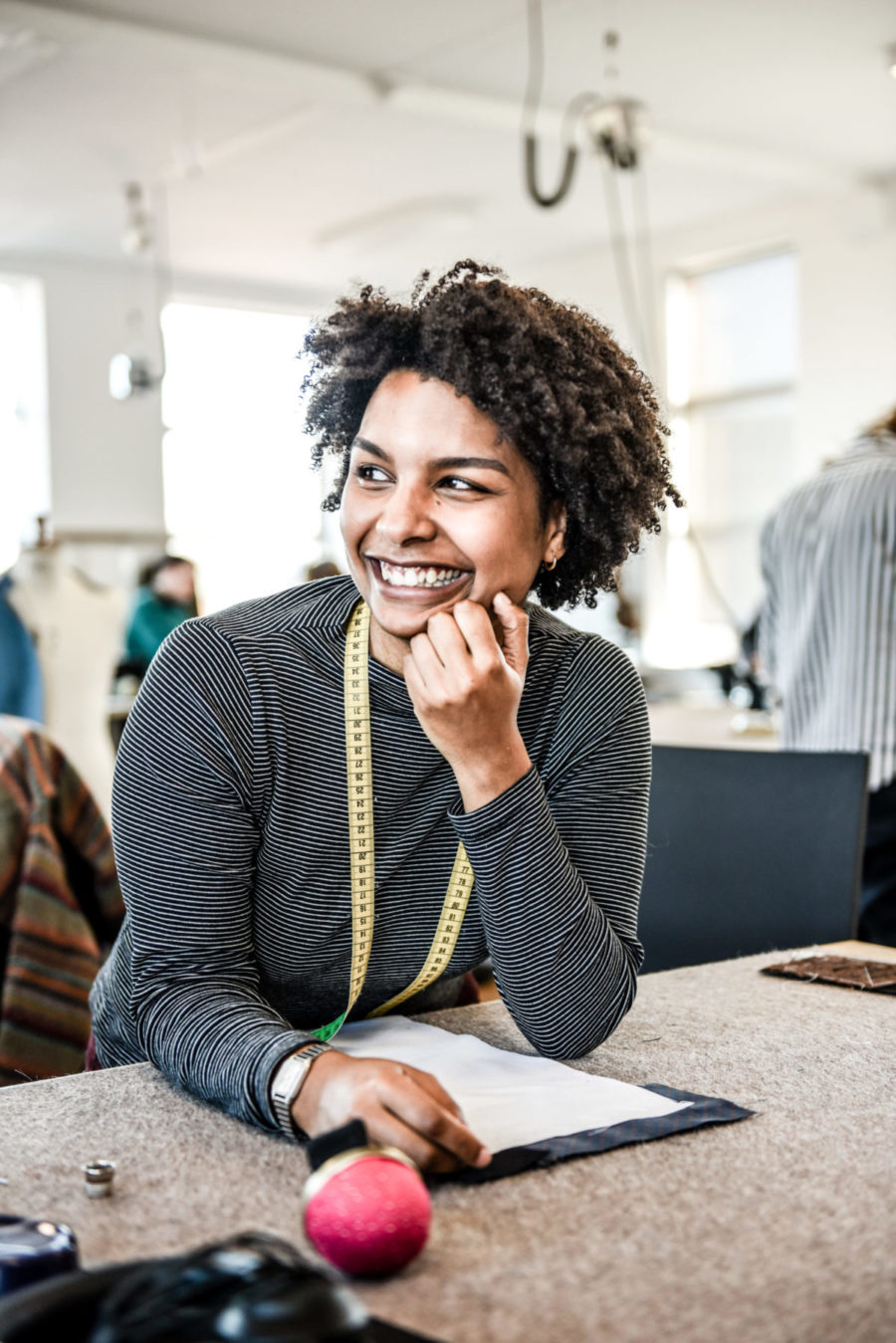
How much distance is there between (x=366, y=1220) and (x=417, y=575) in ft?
2.01

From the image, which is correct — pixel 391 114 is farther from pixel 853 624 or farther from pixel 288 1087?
pixel 288 1087

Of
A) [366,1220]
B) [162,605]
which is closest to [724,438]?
[162,605]

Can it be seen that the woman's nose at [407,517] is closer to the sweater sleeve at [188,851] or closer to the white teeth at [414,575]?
the white teeth at [414,575]

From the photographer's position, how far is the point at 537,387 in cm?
122

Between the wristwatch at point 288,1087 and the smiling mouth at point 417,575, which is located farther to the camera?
the smiling mouth at point 417,575

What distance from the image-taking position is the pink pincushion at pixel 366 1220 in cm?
74

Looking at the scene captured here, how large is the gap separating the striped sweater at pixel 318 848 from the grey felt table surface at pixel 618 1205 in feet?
0.25

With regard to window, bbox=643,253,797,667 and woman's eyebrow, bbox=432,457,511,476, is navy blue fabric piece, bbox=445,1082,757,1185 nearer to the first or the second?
woman's eyebrow, bbox=432,457,511,476

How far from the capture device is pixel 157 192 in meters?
7.74

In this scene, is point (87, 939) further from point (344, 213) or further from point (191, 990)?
point (344, 213)

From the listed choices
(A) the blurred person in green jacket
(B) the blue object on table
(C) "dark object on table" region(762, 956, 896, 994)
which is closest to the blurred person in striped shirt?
(C) "dark object on table" region(762, 956, 896, 994)

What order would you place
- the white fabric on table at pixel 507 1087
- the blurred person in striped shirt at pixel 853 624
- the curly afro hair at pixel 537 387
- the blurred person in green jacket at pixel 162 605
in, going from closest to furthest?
1. the white fabric on table at pixel 507 1087
2. the curly afro hair at pixel 537 387
3. the blurred person in striped shirt at pixel 853 624
4. the blurred person in green jacket at pixel 162 605

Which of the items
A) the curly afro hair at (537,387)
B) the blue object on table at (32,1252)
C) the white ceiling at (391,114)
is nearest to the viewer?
the blue object on table at (32,1252)

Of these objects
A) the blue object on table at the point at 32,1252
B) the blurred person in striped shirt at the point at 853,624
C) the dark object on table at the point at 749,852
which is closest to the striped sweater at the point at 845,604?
the blurred person in striped shirt at the point at 853,624
